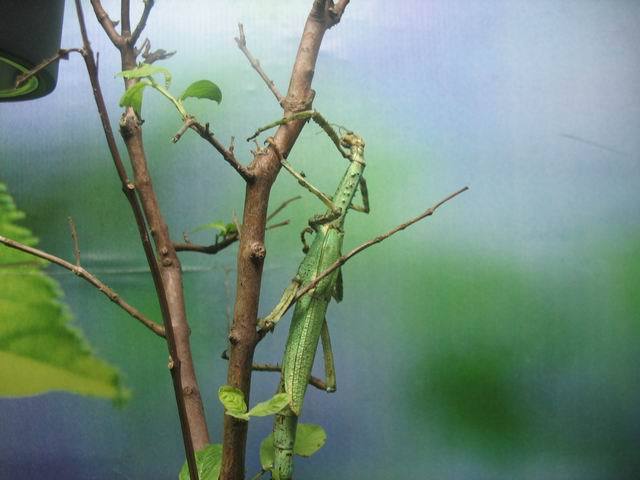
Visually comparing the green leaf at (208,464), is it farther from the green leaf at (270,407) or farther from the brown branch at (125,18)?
the brown branch at (125,18)

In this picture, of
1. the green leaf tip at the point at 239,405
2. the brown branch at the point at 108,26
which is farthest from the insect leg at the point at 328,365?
the brown branch at the point at 108,26

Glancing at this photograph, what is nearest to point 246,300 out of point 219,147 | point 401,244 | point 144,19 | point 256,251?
point 256,251

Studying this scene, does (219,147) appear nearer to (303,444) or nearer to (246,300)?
(246,300)

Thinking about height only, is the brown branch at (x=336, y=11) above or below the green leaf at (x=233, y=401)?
above

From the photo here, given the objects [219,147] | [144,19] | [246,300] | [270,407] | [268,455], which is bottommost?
→ [268,455]

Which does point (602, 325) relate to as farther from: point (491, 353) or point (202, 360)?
point (202, 360)

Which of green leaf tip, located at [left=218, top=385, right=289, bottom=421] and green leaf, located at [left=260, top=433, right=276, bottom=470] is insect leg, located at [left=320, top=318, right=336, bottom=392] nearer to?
green leaf, located at [left=260, top=433, right=276, bottom=470]

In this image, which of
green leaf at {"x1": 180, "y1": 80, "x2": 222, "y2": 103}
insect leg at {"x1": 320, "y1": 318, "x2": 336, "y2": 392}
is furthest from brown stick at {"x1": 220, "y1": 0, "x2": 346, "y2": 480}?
insect leg at {"x1": 320, "y1": 318, "x2": 336, "y2": 392}
